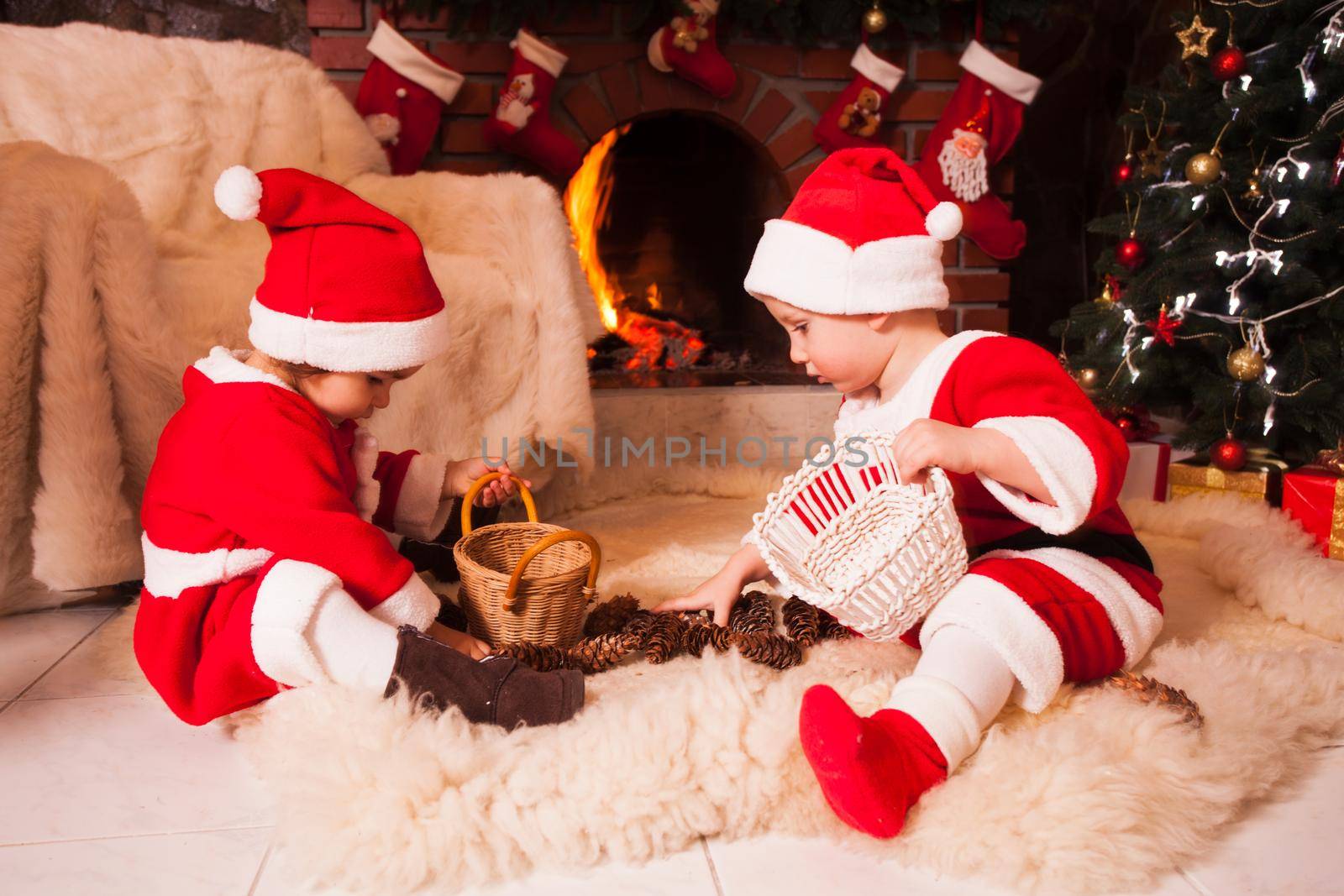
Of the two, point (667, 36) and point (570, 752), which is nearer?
point (570, 752)

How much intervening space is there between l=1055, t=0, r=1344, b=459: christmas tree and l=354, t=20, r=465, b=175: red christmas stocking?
1.51m

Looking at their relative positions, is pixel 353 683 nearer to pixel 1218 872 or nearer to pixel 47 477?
pixel 47 477

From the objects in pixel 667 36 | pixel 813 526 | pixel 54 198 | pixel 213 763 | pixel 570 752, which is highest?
pixel 667 36

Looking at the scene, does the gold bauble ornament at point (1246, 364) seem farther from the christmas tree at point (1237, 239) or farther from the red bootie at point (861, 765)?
the red bootie at point (861, 765)

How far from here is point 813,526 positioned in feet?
3.60

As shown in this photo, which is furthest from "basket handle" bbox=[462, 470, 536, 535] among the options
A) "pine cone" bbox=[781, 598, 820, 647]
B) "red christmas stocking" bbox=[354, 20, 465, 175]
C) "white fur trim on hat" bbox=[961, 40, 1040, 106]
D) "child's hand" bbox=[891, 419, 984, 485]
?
"white fur trim on hat" bbox=[961, 40, 1040, 106]

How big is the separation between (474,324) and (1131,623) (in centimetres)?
105

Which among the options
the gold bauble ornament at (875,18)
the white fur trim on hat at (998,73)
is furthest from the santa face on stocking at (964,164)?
the gold bauble ornament at (875,18)

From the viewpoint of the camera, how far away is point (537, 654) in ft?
3.87

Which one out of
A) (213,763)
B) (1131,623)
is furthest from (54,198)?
(1131,623)

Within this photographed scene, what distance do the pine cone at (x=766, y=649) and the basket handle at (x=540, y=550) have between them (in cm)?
19

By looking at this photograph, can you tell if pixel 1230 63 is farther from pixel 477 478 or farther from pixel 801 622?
pixel 477 478

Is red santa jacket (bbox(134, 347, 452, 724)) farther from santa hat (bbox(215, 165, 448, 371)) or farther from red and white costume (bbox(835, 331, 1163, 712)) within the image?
red and white costume (bbox(835, 331, 1163, 712))

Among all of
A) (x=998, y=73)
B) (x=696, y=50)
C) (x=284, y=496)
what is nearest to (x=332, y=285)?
(x=284, y=496)
